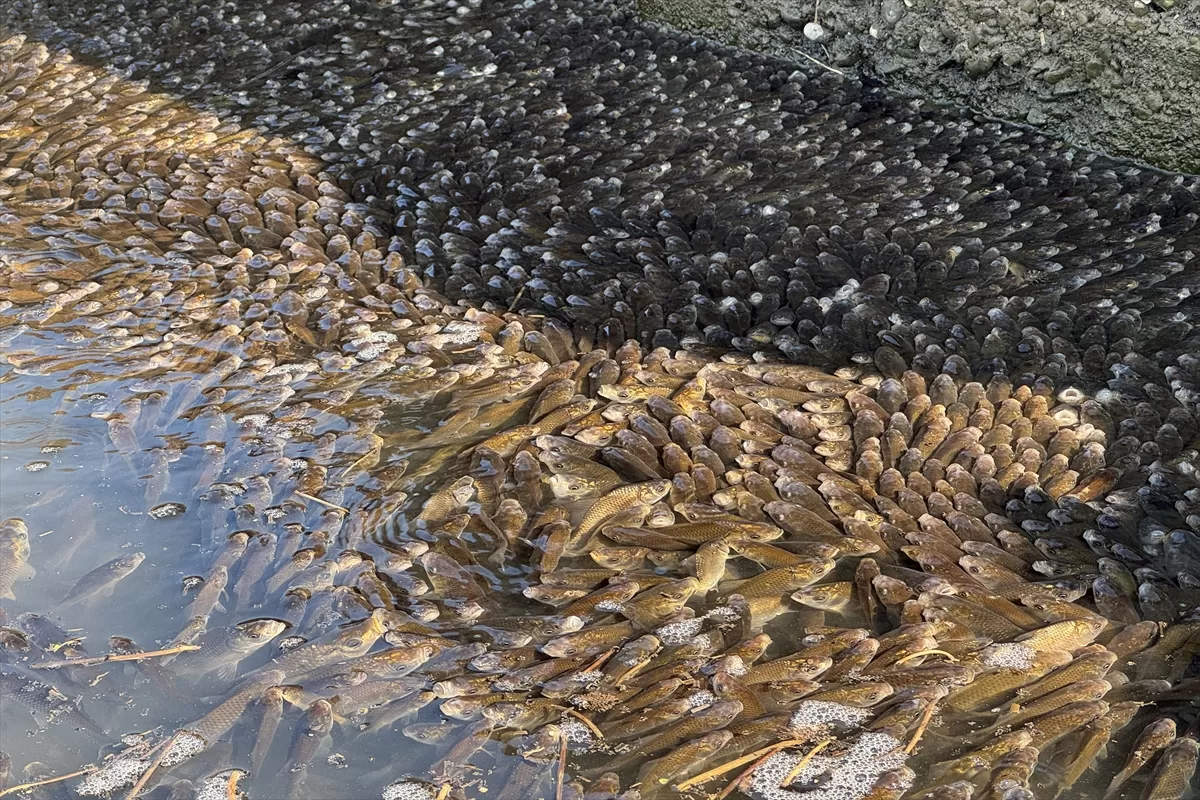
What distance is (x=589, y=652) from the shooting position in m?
3.42

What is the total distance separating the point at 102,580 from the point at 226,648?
645mm

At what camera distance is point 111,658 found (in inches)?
138

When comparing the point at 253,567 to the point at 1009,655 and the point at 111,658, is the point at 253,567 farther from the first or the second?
the point at 1009,655

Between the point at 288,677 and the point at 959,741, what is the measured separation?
209 centimetres

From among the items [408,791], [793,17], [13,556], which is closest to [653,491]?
[408,791]

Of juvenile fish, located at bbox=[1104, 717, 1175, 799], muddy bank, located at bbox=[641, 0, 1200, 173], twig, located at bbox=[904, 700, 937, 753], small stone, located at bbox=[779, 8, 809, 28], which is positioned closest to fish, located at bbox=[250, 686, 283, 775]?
twig, located at bbox=[904, 700, 937, 753]

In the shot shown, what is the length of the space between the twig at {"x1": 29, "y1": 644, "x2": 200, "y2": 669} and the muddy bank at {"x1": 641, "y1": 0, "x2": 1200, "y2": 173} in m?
5.85

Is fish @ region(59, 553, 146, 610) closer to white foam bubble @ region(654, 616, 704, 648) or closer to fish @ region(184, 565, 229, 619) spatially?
fish @ region(184, 565, 229, 619)

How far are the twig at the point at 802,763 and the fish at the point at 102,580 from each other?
242 cm

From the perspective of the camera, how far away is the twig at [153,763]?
3.08 meters

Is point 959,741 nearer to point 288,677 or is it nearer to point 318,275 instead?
point 288,677

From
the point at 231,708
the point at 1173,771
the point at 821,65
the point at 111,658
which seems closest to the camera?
the point at 1173,771

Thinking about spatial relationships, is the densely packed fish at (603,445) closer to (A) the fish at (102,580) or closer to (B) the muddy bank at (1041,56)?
(A) the fish at (102,580)

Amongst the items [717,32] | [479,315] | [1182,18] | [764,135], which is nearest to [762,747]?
[479,315]
